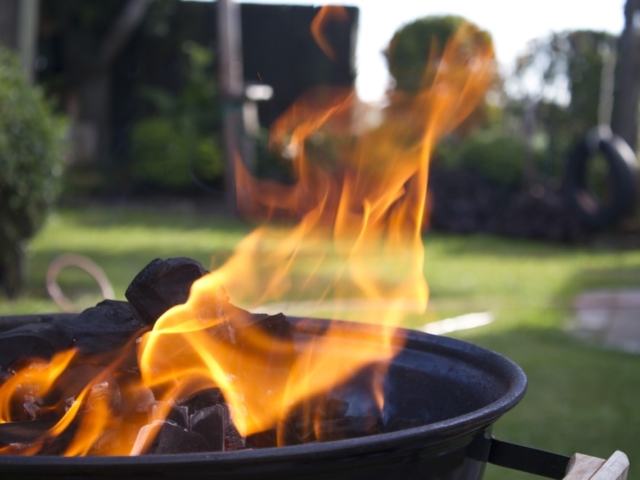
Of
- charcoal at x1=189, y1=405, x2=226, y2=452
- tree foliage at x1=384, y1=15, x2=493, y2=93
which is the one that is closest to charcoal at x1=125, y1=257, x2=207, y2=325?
charcoal at x1=189, y1=405, x2=226, y2=452

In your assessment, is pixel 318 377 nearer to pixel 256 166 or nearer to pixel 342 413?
pixel 342 413

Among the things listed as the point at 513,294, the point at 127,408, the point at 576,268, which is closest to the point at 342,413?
the point at 127,408

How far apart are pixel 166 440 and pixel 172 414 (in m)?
0.13

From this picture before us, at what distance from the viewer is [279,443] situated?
174 cm

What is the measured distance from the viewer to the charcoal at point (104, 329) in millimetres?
1607

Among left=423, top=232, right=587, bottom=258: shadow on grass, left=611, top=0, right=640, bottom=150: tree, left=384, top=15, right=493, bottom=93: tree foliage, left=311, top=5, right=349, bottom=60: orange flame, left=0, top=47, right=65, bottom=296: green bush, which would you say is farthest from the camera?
left=384, top=15, right=493, bottom=93: tree foliage

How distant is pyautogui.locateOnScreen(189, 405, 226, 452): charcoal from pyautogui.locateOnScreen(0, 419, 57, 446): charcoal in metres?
0.27

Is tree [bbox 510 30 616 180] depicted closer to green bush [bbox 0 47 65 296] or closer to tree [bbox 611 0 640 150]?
tree [bbox 611 0 640 150]

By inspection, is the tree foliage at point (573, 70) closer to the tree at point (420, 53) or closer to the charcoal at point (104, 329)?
the tree at point (420, 53)

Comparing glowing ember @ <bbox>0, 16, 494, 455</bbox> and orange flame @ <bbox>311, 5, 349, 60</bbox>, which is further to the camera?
orange flame @ <bbox>311, 5, 349, 60</bbox>

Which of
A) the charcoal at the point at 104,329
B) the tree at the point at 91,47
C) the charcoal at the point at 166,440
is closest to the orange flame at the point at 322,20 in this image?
the charcoal at the point at 104,329

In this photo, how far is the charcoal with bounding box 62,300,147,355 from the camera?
63.3 inches

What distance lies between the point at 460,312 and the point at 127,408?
4739 mm

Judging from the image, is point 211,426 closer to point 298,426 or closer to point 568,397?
point 298,426
